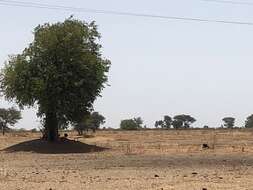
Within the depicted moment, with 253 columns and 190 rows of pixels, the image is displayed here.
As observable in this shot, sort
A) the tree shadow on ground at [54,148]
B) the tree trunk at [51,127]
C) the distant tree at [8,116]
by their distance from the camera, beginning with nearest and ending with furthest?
the tree shadow on ground at [54,148]
the tree trunk at [51,127]
the distant tree at [8,116]

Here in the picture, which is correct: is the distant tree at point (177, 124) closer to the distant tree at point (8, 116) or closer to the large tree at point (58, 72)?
the distant tree at point (8, 116)

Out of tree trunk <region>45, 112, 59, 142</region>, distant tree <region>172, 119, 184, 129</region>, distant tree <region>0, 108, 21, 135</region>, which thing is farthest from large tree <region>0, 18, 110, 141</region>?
distant tree <region>172, 119, 184, 129</region>

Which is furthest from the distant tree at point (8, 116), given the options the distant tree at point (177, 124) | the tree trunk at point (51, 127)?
the tree trunk at point (51, 127)

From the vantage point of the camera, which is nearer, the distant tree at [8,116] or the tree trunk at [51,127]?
the tree trunk at [51,127]

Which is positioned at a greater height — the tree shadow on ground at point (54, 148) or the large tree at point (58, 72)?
the large tree at point (58, 72)

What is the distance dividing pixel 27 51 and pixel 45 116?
20.6 feet

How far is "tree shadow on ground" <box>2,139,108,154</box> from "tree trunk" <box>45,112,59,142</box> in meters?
0.85

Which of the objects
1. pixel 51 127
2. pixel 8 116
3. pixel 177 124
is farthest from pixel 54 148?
pixel 177 124

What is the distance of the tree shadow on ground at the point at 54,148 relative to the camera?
51.7 m

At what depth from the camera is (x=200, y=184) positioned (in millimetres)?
22469

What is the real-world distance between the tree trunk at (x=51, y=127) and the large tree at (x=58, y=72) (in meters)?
0.23

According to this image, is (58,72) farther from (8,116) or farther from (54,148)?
(8,116)

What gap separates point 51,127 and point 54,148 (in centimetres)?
391

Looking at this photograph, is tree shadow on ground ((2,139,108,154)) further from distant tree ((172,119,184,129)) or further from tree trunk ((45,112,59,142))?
distant tree ((172,119,184,129))
